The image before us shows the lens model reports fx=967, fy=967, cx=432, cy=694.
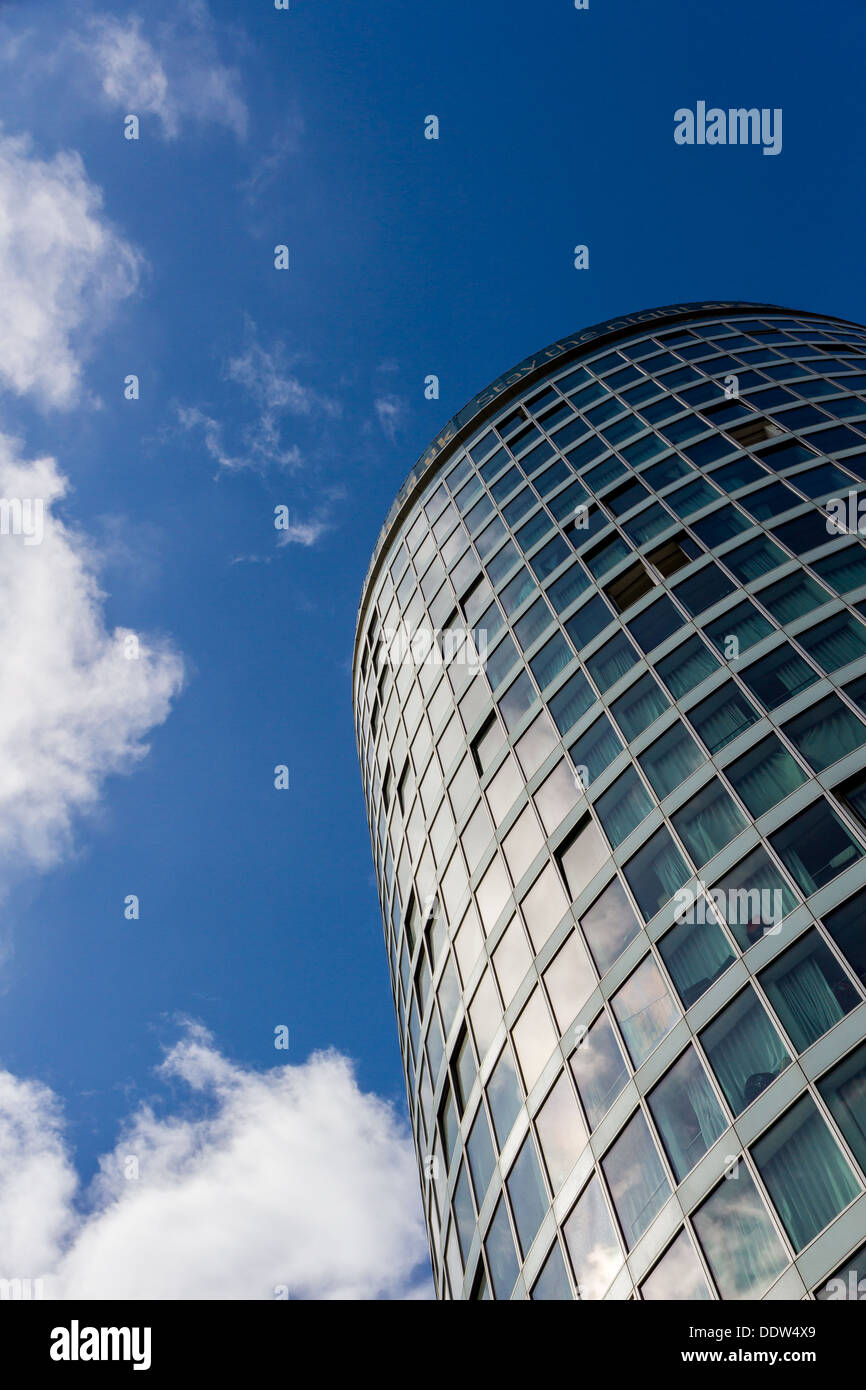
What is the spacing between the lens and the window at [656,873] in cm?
1856

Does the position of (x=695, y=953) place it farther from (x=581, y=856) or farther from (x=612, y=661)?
(x=612, y=661)

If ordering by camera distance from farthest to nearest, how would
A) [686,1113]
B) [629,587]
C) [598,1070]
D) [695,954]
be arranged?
[629,587] → [598,1070] → [695,954] → [686,1113]

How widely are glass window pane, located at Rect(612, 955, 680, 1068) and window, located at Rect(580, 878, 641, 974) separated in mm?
779

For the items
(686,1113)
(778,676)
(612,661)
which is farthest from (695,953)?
(612,661)

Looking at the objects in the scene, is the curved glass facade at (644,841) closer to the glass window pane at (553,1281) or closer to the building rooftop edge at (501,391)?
the glass window pane at (553,1281)

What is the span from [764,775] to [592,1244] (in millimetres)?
8841

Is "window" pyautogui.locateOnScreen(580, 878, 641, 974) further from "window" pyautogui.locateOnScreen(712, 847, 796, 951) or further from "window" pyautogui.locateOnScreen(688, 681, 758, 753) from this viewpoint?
"window" pyautogui.locateOnScreen(688, 681, 758, 753)

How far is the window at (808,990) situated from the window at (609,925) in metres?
3.50

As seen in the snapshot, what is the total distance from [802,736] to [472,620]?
47.4 ft

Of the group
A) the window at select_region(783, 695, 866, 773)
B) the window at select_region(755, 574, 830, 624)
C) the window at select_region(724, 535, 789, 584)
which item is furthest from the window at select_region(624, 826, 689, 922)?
the window at select_region(724, 535, 789, 584)

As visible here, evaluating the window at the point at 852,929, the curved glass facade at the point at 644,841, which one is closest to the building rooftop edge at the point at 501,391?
the curved glass facade at the point at 644,841

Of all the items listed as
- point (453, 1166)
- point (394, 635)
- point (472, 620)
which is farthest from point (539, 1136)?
point (394, 635)

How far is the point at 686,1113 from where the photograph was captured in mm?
15688

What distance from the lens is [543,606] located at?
28391 millimetres
